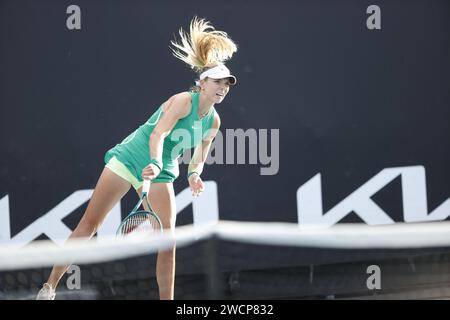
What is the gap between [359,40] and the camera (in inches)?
216

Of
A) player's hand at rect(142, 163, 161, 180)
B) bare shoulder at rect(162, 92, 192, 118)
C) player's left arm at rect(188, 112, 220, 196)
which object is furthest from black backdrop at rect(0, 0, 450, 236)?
player's hand at rect(142, 163, 161, 180)

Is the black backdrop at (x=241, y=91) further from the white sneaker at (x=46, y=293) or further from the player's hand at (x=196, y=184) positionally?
the white sneaker at (x=46, y=293)

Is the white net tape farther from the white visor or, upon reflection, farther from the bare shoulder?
the white visor

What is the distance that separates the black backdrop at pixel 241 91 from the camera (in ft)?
17.8

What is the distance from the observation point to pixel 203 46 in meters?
4.89

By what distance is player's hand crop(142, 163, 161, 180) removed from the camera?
4.27 m

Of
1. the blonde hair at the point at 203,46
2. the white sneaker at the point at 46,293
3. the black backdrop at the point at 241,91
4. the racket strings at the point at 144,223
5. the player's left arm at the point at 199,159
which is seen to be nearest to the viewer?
the racket strings at the point at 144,223

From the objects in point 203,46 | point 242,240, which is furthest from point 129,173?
point 203,46

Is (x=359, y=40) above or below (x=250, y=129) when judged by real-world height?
above

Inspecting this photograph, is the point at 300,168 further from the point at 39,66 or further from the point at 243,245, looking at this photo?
the point at 39,66

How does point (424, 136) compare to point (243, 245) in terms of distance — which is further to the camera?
point (424, 136)

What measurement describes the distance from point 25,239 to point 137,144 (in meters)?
1.18

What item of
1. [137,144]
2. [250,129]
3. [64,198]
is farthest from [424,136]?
[64,198]

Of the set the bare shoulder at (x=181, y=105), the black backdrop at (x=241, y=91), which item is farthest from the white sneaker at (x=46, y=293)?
the bare shoulder at (x=181, y=105)
